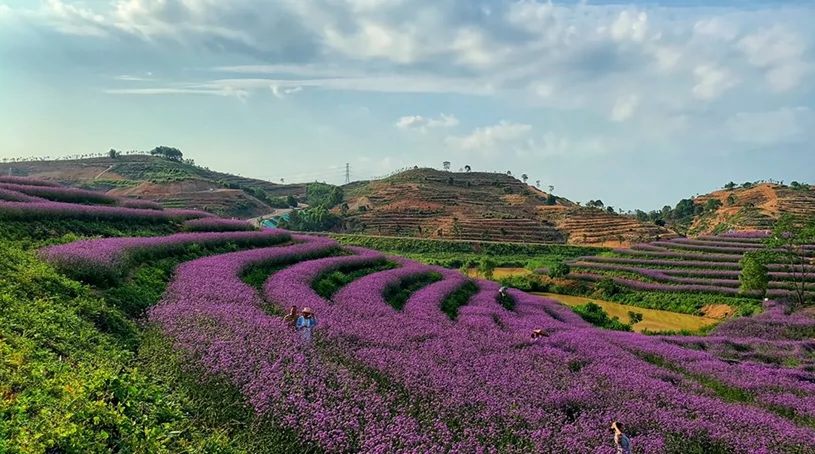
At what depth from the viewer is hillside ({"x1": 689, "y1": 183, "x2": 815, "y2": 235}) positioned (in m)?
73.2

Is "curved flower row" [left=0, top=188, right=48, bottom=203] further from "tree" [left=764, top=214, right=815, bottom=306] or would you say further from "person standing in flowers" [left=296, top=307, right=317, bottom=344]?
"tree" [left=764, top=214, right=815, bottom=306]

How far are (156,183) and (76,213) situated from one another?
9262 cm

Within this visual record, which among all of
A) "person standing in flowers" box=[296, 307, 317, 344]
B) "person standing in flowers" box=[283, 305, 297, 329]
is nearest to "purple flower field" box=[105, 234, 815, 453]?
"person standing in flowers" box=[296, 307, 317, 344]

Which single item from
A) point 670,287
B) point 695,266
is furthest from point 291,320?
point 695,266

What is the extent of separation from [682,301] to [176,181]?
98.6 meters

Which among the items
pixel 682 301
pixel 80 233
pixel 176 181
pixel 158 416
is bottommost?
pixel 682 301

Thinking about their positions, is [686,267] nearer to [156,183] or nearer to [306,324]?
[306,324]

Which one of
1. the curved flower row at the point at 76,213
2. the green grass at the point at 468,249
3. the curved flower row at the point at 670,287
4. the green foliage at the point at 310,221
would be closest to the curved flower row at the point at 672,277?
the curved flower row at the point at 670,287

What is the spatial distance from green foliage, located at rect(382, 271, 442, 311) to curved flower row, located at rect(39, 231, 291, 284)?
8.37 m

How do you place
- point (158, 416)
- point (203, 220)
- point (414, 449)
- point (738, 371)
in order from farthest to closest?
point (203, 220) < point (738, 371) < point (158, 416) < point (414, 449)

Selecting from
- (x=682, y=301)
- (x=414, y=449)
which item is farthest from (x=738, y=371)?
(x=682, y=301)

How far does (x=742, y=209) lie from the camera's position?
83312mm

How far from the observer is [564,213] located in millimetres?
101375

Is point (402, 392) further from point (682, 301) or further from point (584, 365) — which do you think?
point (682, 301)
